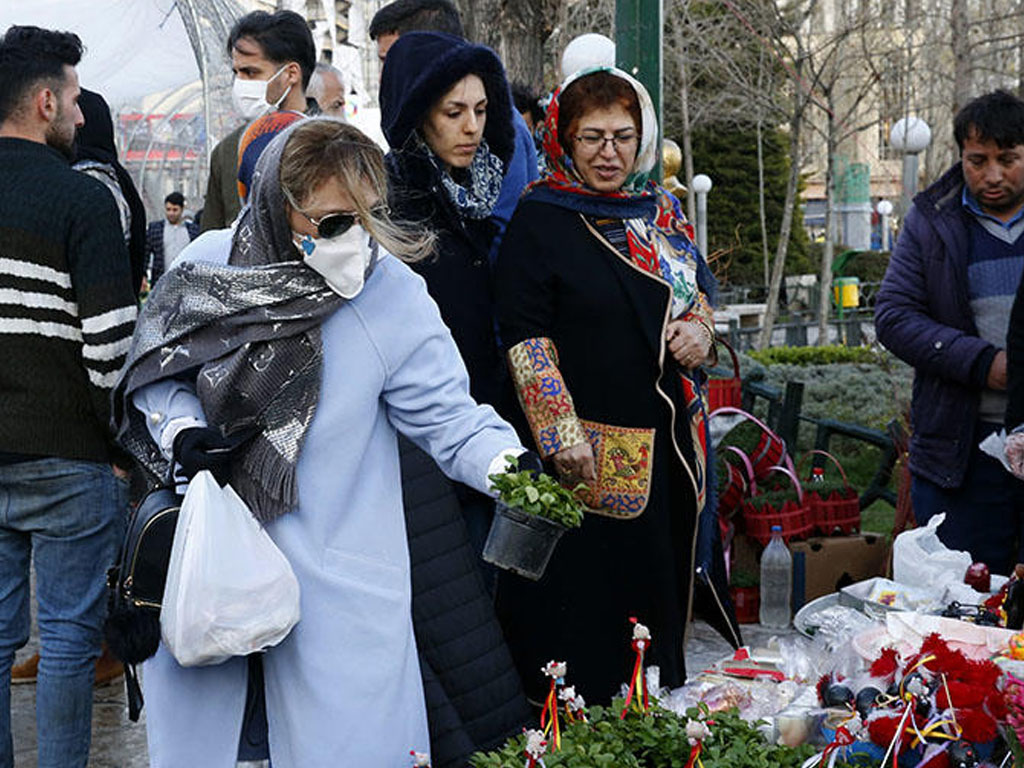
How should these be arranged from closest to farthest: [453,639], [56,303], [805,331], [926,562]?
[453,639]
[926,562]
[56,303]
[805,331]

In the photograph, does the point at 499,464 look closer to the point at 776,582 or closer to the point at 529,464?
the point at 529,464

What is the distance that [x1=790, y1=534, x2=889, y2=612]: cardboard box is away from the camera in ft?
18.7

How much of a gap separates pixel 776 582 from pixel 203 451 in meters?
3.51

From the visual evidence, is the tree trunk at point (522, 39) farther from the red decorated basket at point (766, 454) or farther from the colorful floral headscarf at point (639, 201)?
the colorful floral headscarf at point (639, 201)

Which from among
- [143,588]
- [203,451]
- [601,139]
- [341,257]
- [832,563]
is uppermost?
[601,139]

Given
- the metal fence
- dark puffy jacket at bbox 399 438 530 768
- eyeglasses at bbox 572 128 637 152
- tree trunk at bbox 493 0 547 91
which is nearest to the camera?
dark puffy jacket at bbox 399 438 530 768

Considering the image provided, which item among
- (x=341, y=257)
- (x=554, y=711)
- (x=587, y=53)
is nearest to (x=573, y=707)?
(x=554, y=711)

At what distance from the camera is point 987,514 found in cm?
439

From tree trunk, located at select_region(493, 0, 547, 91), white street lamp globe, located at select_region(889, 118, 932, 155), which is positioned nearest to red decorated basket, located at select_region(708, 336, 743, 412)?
tree trunk, located at select_region(493, 0, 547, 91)

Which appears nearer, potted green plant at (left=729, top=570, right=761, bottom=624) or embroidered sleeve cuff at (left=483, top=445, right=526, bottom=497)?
embroidered sleeve cuff at (left=483, top=445, right=526, bottom=497)

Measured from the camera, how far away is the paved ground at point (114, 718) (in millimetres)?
4664

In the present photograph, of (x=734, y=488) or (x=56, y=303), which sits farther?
(x=734, y=488)

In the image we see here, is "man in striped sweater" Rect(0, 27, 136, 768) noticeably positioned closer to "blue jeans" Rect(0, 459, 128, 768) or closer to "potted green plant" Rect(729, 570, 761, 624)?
"blue jeans" Rect(0, 459, 128, 768)

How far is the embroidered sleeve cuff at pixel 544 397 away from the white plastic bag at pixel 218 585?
1.43m
